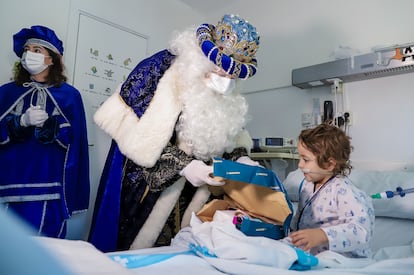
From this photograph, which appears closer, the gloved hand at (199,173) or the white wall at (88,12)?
the gloved hand at (199,173)

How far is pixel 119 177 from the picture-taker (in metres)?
1.32

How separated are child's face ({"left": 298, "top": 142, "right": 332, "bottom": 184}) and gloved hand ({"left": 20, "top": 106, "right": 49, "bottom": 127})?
120 centimetres

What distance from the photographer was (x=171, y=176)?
1235 mm

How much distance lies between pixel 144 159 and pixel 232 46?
568mm

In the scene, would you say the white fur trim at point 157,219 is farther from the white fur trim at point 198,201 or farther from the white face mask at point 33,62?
the white face mask at point 33,62

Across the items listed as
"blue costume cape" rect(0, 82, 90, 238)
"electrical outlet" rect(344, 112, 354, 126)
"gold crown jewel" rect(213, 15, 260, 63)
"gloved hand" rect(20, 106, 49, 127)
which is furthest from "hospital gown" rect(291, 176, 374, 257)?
"gloved hand" rect(20, 106, 49, 127)

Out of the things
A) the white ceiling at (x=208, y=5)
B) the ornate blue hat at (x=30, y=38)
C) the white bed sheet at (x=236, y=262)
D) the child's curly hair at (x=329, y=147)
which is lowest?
the white bed sheet at (x=236, y=262)

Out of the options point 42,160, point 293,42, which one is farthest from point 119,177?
point 293,42

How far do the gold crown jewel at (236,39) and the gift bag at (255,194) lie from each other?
50cm

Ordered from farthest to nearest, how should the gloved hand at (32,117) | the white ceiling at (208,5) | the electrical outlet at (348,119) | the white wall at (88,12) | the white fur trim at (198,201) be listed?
1. the white ceiling at (208,5)
2. the electrical outlet at (348,119)
3. the white wall at (88,12)
4. the gloved hand at (32,117)
5. the white fur trim at (198,201)

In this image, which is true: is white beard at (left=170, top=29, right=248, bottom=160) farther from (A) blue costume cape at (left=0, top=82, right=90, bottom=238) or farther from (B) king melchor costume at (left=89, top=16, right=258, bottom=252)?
A: (A) blue costume cape at (left=0, top=82, right=90, bottom=238)

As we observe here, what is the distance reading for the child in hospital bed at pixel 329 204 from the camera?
969mm

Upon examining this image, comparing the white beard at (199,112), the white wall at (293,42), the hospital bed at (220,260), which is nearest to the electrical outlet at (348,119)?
the white wall at (293,42)

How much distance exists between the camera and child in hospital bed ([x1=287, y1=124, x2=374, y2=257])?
0.97 metres
